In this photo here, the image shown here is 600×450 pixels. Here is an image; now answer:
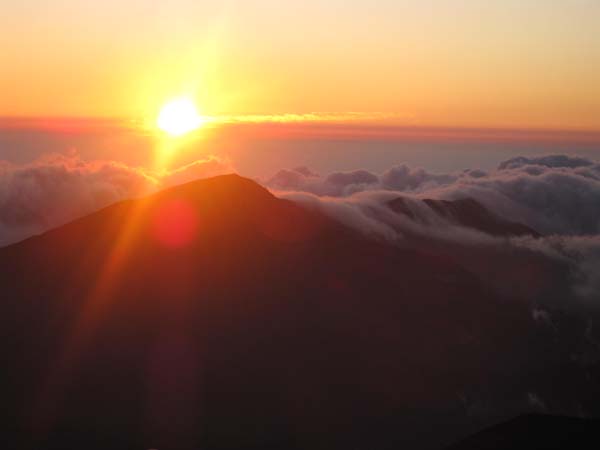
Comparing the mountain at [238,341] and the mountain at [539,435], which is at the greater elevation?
the mountain at [539,435]

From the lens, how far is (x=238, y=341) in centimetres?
12481

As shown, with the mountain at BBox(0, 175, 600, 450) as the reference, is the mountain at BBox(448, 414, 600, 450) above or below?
above

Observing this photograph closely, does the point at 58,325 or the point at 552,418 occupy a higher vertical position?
the point at 552,418

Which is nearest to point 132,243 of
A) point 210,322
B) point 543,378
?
point 210,322

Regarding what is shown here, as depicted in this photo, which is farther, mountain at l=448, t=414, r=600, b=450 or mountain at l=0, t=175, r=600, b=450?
mountain at l=0, t=175, r=600, b=450

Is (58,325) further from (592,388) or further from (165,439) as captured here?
(592,388)

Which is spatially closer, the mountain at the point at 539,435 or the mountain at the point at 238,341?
the mountain at the point at 539,435

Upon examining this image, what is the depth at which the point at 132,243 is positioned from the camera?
139 m

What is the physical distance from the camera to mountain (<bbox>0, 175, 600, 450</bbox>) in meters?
110

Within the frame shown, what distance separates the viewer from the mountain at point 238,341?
110m

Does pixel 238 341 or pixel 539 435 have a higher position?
pixel 539 435

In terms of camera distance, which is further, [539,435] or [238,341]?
[238,341]

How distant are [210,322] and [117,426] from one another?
92.4 feet

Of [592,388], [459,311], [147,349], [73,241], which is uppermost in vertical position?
[73,241]
